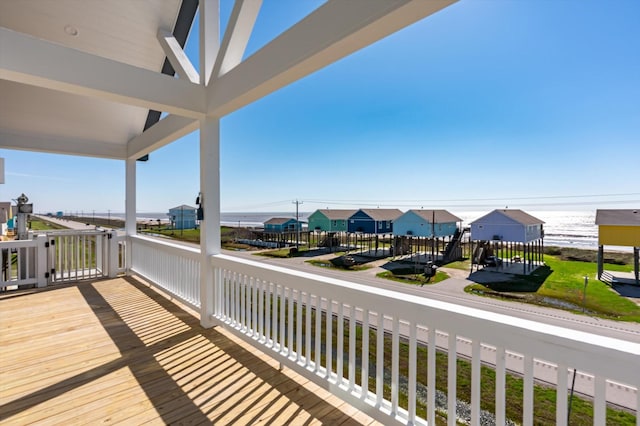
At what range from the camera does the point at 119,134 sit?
18.1 ft

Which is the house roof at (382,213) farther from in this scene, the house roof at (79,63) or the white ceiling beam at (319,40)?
the house roof at (79,63)

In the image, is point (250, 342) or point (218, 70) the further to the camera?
point (218, 70)

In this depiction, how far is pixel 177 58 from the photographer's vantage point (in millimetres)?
3730

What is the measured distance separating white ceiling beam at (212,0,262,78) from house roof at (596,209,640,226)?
2973 millimetres

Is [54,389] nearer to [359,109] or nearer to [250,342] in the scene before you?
[250,342]

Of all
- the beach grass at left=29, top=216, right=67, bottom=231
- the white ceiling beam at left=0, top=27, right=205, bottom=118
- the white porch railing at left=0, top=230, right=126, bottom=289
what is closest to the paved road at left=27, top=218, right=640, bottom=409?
the white ceiling beam at left=0, top=27, right=205, bottom=118

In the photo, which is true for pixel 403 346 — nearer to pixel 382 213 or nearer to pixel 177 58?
pixel 382 213

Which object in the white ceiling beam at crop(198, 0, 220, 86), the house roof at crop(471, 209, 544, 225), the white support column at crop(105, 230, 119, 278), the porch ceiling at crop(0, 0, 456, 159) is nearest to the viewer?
the house roof at crop(471, 209, 544, 225)

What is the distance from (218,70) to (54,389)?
9.87ft

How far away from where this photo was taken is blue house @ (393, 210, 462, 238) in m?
1.61

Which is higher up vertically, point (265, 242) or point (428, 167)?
point (428, 167)

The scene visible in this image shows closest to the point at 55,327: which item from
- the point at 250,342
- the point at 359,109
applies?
the point at 250,342

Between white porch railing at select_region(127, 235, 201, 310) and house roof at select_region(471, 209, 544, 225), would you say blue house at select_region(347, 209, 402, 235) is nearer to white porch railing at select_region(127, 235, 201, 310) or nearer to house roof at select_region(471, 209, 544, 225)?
house roof at select_region(471, 209, 544, 225)

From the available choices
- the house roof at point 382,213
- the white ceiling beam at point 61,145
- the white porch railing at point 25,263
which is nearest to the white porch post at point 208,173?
the house roof at point 382,213
